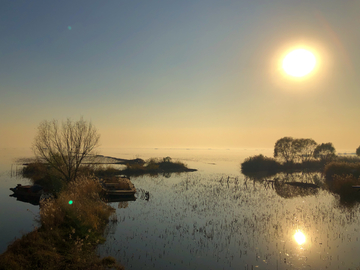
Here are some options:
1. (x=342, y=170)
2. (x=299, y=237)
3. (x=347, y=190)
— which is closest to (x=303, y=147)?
(x=342, y=170)

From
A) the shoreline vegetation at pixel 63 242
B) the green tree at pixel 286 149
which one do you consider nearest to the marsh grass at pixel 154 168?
the green tree at pixel 286 149

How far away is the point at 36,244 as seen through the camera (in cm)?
1026

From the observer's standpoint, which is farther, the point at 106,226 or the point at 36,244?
the point at 106,226

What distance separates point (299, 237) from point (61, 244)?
1515cm

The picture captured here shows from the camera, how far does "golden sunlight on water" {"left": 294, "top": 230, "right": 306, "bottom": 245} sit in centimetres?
1440

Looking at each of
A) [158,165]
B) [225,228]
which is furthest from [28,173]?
[225,228]

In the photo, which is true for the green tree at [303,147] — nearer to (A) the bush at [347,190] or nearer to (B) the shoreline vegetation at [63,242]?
(A) the bush at [347,190]

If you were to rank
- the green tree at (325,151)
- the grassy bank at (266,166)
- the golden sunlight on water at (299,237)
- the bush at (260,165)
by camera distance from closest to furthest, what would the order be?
the golden sunlight on water at (299,237) < the grassy bank at (266,166) < the bush at (260,165) < the green tree at (325,151)

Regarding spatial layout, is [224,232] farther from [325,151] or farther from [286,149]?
[325,151]

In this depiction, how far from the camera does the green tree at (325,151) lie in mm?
87625

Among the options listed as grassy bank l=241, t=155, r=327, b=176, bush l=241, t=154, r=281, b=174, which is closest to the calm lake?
grassy bank l=241, t=155, r=327, b=176

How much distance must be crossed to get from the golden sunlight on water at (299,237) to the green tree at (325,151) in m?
84.4

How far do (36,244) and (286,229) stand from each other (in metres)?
16.7

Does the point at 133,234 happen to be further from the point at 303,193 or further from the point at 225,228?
the point at 303,193
